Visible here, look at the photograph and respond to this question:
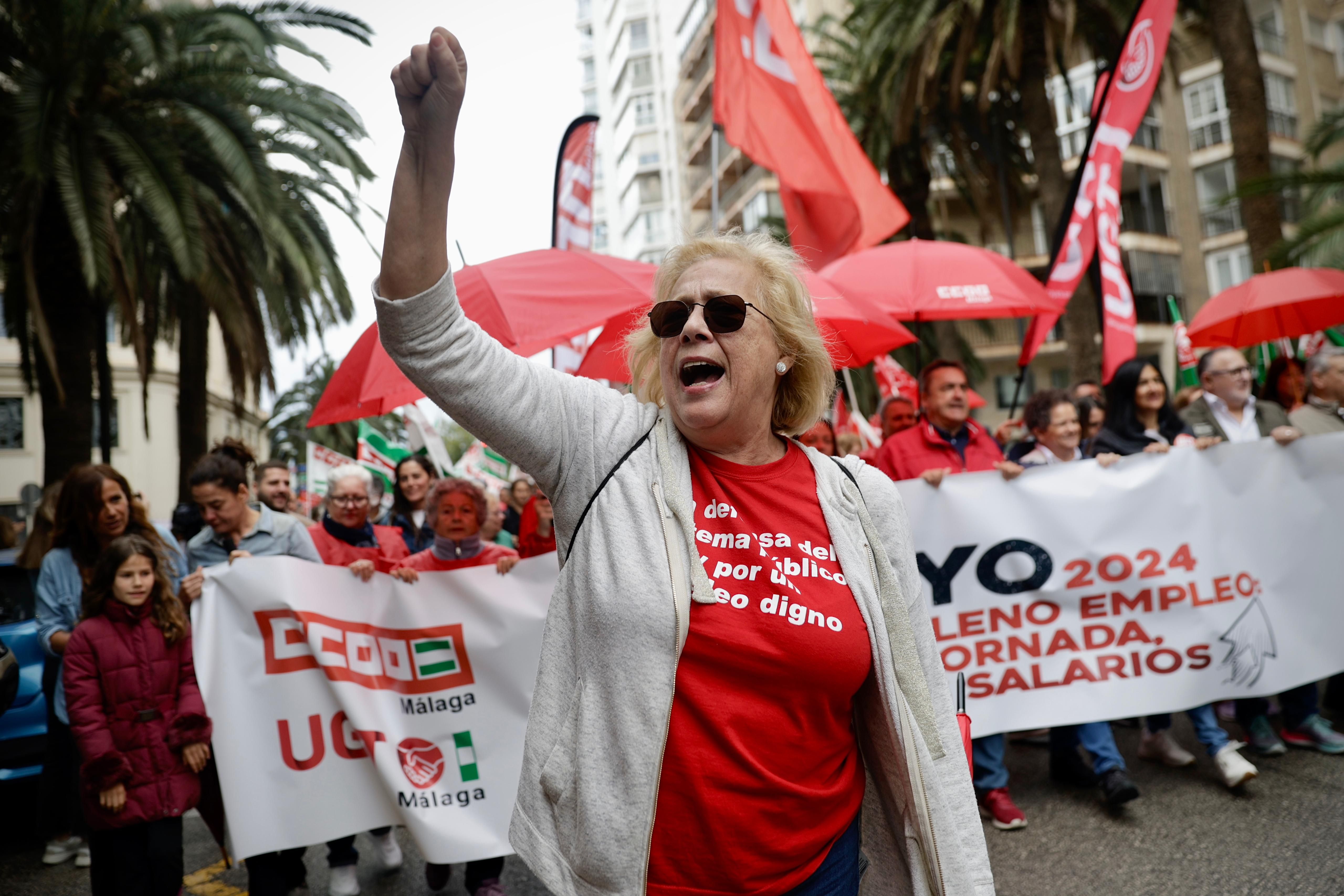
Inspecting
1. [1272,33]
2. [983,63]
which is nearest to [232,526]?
[983,63]

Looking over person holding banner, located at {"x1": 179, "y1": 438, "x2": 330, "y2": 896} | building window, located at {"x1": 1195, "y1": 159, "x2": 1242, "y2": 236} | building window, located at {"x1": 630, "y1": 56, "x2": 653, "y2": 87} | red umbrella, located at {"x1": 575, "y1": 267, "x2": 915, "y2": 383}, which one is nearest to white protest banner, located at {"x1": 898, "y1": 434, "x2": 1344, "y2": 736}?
red umbrella, located at {"x1": 575, "y1": 267, "x2": 915, "y2": 383}

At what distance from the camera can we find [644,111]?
67938mm

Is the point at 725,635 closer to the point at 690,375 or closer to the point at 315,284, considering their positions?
the point at 690,375

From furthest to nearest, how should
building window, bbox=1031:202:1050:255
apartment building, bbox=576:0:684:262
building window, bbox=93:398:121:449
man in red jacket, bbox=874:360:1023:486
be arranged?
apartment building, bbox=576:0:684:262, building window, bbox=1031:202:1050:255, building window, bbox=93:398:121:449, man in red jacket, bbox=874:360:1023:486

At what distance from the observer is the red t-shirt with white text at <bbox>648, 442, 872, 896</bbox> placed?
164 cm

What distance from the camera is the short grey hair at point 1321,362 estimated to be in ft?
19.1

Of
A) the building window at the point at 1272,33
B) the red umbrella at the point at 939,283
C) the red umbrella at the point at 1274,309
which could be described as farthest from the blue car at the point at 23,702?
the building window at the point at 1272,33

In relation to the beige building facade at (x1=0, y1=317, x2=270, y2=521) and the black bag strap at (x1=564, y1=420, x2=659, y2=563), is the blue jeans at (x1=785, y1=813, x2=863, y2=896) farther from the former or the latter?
the beige building facade at (x1=0, y1=317, x2=270, y2=521)

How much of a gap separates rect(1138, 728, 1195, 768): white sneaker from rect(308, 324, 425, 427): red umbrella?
399 cm

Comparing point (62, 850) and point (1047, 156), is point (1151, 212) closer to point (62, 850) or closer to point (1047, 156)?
point (1047, 156)

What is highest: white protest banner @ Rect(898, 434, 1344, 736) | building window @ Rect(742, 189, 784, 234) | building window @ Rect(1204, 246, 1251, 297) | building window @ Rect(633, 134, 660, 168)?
building window @ Rect(633, 134, 660, 168)

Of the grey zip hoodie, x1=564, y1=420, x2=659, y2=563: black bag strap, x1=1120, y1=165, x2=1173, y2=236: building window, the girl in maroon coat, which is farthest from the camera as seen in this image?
x1=1120, y1=165, x2=1173, y2=236: building window

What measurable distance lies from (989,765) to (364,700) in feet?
8.95

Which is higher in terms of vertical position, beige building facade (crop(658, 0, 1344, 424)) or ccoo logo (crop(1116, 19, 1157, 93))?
beige building facade (crop(658, 0, 1344, 424))
